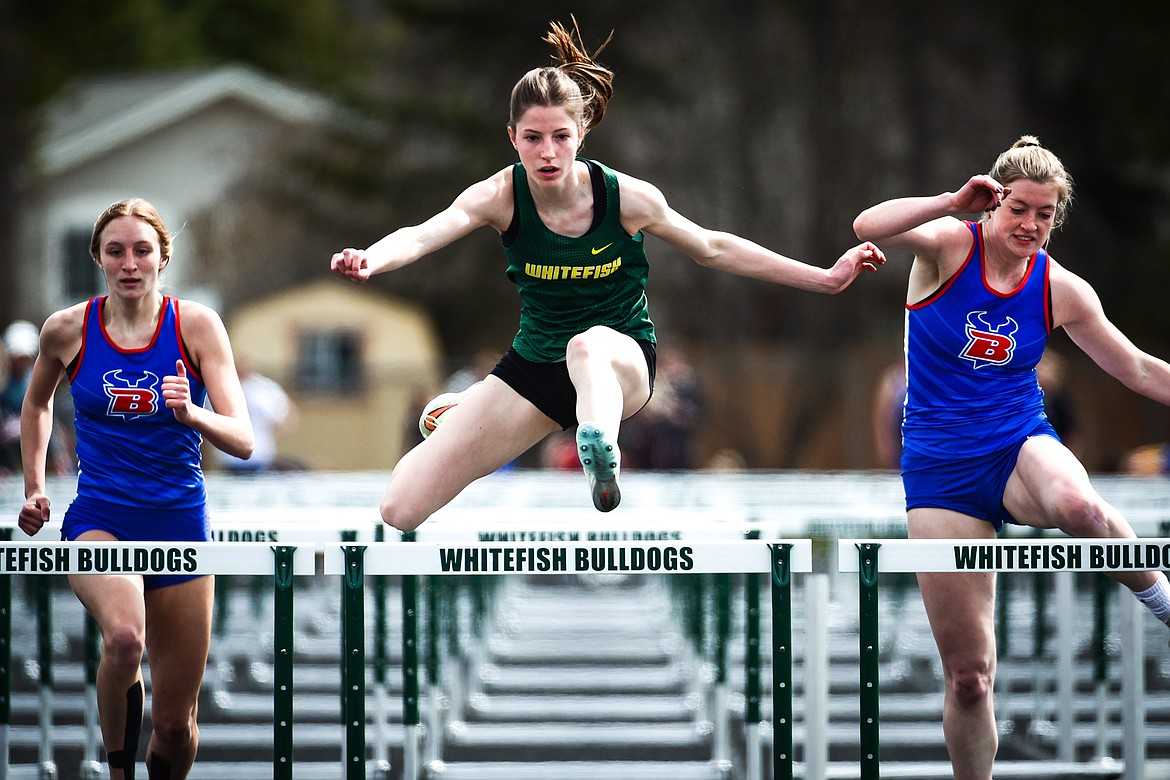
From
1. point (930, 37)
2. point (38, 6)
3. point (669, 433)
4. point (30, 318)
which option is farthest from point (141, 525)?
point (38, 6)

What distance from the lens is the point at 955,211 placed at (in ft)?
14.2

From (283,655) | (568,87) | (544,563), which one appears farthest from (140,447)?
(568,87)

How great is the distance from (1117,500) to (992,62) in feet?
49.8

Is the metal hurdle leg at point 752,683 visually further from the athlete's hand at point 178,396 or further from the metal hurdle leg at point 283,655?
the athlete's hand at point 178,396

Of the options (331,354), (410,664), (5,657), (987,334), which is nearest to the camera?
(987,334)

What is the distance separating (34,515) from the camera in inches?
181

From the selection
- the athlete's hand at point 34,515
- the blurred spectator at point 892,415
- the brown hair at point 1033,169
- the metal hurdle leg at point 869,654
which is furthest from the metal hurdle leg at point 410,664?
the blurred spectator at point 892,415

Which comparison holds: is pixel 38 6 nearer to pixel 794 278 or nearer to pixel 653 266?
pixel 653 266

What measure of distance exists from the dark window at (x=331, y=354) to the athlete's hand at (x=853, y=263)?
722 inches

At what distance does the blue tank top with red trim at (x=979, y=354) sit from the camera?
4.62 m

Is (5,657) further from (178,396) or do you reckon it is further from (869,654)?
(869,654)

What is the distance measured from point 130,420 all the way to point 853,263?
244cm

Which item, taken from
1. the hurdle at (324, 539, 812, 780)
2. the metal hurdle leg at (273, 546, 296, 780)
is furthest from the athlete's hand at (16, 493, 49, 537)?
the hurdle at (324, 539, 812, 780)

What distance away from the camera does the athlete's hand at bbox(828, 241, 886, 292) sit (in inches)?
179
